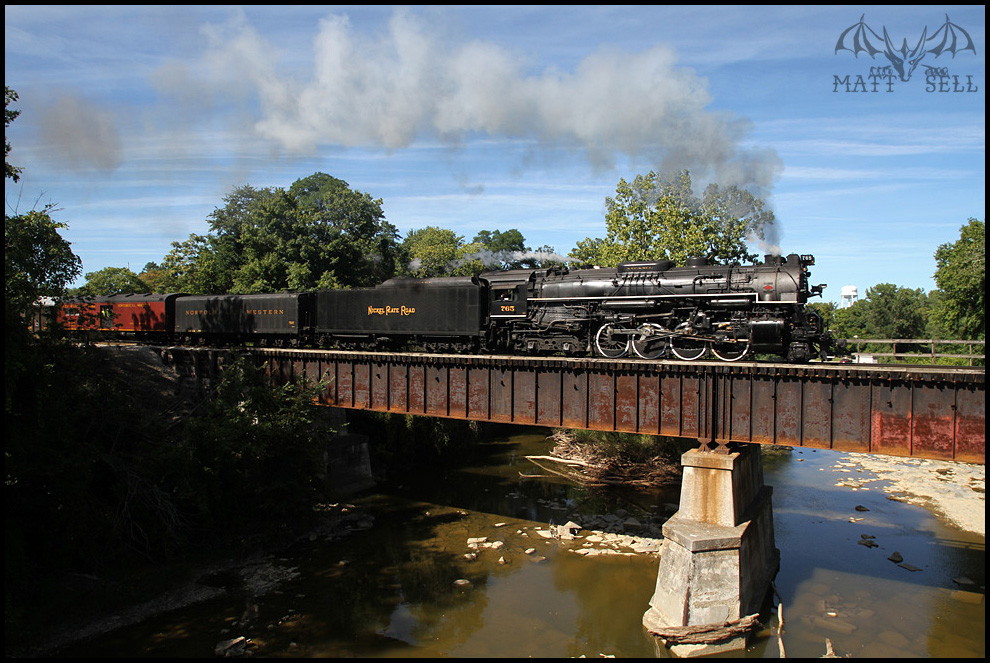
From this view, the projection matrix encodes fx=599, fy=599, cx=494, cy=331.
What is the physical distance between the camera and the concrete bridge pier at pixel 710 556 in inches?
565

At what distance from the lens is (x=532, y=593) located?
17500 millimetres

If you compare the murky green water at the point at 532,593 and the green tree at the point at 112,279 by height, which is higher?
the green tree at the point at 112,279

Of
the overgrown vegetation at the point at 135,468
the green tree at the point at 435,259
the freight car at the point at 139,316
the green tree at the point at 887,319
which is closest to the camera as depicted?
the overgrown vegetation at the point at 135,468

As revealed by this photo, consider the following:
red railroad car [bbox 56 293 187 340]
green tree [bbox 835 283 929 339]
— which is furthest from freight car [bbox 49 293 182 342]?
green tree [bbox 835 283 929 339]

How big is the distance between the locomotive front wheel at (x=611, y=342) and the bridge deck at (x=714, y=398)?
2.66 metres

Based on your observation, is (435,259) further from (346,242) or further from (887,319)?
(887,319)

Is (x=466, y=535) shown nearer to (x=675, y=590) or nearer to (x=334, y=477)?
(x=334, y=477)

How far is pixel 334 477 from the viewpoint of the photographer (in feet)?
87.5

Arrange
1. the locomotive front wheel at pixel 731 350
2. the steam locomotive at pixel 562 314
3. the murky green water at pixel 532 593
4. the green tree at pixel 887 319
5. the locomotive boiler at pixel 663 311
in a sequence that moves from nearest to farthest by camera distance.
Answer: the murky green water at pixel 532 593, the locomotive boiler at pixel 663 311, the steam locomotive at pixel 562 314, the locomotive front wheel at pixel 731 350, the green tree at pixel 887 319

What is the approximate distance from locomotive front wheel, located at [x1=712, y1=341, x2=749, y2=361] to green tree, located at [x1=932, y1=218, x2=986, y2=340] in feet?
88.0

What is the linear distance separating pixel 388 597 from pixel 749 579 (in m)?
9.99

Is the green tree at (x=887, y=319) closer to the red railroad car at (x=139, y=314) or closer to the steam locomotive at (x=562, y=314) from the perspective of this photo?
the steam locomotive at (x=562, y=314)

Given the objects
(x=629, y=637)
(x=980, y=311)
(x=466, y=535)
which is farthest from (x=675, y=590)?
(x=980, y=311)

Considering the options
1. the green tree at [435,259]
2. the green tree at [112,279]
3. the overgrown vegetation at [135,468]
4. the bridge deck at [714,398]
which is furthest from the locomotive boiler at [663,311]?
the green tree at [112,279]
